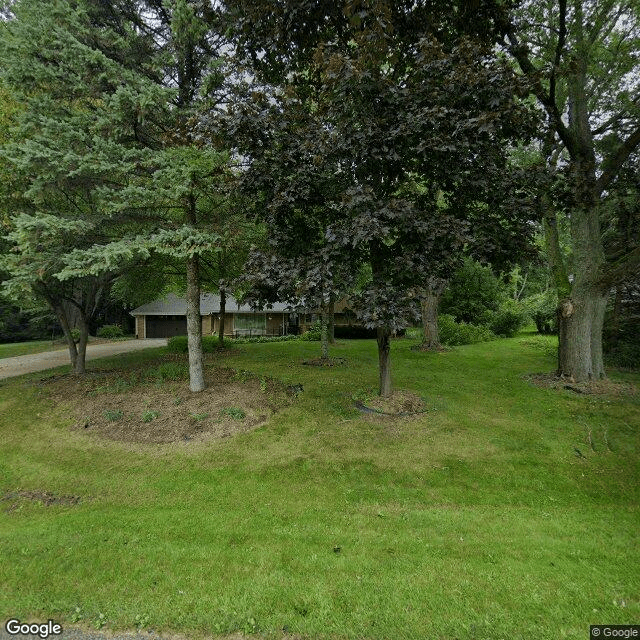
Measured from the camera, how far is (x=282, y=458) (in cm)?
594

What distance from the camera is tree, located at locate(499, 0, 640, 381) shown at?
26.9 ft

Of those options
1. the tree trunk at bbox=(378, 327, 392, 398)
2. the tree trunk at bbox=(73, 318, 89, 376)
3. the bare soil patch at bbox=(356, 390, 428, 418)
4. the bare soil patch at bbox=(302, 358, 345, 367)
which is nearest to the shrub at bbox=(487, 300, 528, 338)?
the bare soil patch at bbox=(302, 358, 345, 367)

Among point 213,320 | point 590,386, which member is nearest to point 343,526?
point 590,386

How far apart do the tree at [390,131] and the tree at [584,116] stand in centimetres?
244

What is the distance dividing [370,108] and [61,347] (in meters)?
24.7

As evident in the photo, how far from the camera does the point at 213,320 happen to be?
28.3m

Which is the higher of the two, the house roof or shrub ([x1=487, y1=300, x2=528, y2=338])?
the house roof

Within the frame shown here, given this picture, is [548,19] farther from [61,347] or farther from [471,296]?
[61,347]

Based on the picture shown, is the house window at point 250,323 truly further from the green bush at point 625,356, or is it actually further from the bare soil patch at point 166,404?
the green bush at point 625,356

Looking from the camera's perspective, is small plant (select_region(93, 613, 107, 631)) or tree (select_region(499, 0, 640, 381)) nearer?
small plant (select_region(93, 613, 107, 631))

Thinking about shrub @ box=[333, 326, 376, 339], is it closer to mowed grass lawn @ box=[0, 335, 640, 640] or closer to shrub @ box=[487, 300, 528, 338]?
shrub @ box=[487, 300, 528, 338]

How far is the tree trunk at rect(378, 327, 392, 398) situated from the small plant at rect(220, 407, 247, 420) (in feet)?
9.97

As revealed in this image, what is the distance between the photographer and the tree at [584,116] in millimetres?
8188
